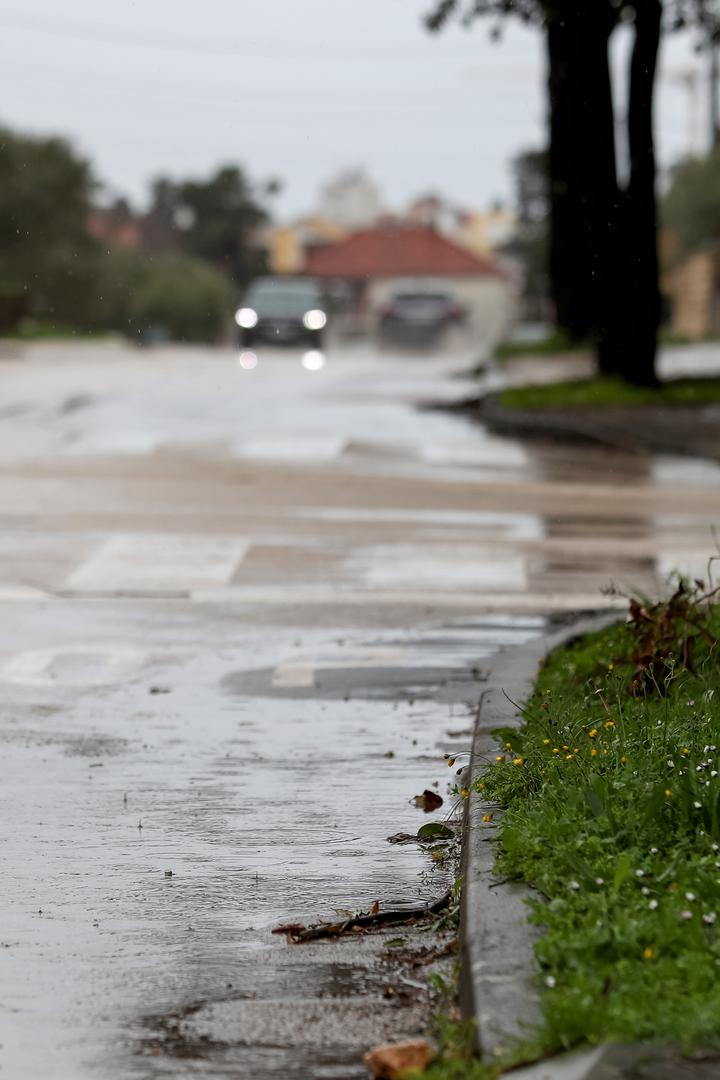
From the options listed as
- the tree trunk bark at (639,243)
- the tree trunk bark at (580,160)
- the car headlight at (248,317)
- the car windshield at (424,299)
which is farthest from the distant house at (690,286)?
the tree trunk bark at (639,243)

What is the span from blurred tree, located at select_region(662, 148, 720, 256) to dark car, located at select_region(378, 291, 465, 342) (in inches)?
878

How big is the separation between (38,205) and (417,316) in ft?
94.0

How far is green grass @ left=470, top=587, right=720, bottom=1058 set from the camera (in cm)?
443

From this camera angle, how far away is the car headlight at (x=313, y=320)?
4719 cm

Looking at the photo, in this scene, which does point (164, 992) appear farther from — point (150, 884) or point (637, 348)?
point (637, 348)

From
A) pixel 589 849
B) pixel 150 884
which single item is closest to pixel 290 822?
pixel 150 884

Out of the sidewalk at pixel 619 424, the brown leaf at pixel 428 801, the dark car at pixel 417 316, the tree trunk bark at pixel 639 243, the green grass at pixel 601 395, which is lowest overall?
the dark car at pixel 417 316

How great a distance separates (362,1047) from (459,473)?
15.1 meters

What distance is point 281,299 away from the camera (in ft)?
157

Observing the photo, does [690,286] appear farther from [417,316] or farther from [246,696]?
[246,696]

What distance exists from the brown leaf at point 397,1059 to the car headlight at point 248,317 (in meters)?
42.7

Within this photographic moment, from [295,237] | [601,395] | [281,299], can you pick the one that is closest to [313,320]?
[281,299]

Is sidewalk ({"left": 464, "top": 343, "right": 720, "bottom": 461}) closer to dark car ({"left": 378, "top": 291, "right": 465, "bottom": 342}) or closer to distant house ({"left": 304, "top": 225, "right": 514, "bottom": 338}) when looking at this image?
dark car ({"left": 378, "top": 291, "right": 465, "bottom": 342})

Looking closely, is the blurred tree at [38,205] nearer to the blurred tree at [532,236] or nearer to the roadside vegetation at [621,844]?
the blurred tree at [532,236]
